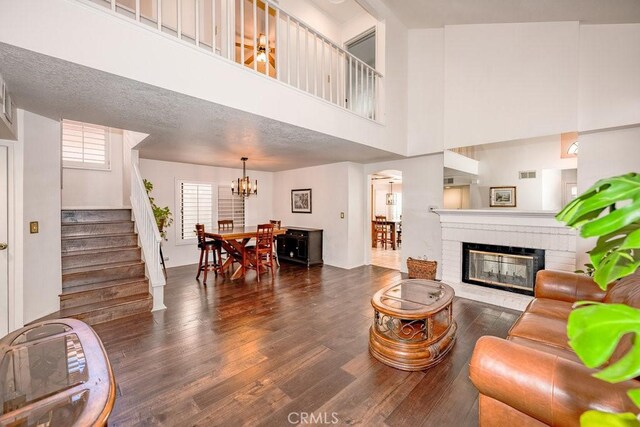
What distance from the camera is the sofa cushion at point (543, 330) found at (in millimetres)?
1855

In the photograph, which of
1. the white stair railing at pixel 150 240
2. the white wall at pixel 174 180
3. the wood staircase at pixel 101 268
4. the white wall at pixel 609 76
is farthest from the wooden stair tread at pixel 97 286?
the white wall at pixel 609 76

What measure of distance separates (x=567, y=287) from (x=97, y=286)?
543 centimetres

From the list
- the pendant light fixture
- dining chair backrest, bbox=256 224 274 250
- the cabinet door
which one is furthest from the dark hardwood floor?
the pendant light fixture

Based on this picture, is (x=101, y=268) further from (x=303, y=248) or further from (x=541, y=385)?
(x=541, y=385)

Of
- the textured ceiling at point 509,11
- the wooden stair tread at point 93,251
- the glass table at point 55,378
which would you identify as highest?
the textured ceiling at point 509,11

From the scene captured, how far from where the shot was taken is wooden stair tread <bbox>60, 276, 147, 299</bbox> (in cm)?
331

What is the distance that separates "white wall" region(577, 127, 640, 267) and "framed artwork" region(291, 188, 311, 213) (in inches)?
200

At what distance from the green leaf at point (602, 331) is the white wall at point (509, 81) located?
4.13 metres

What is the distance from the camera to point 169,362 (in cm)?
241

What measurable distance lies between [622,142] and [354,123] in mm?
3297

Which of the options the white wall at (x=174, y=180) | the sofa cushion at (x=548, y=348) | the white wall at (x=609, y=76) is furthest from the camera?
the white wall at (x=174, y=180)

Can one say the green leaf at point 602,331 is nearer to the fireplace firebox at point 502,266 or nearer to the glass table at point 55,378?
the glass table at point 55,378

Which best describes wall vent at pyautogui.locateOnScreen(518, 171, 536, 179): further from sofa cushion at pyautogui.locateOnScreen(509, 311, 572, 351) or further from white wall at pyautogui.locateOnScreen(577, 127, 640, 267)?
sofa cushion at pyautogui.locateOnScreen(509, 311, 572, 351)

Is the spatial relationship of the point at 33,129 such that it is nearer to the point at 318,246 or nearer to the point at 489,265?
the point at 318,246
